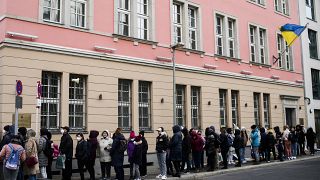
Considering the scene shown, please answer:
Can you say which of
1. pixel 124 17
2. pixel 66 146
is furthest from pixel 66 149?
pixel 124 17

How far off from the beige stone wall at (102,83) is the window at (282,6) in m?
8.91

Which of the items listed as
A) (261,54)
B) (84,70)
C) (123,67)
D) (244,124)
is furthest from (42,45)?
(261,54)

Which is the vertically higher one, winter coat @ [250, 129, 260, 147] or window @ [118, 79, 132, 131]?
window @ [118, 79, 132, 131]

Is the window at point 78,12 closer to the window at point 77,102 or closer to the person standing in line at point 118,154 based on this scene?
the window at point 77,102

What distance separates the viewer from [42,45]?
47.5 ft

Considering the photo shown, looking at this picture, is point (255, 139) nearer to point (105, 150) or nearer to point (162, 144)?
point (162, 144)

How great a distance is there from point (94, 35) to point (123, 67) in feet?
6.25

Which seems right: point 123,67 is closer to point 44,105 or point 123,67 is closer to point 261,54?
point 44,105

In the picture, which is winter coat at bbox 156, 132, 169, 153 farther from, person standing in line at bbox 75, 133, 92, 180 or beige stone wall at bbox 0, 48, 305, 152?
beige stone wall at bbox 0, 48, 305, 152

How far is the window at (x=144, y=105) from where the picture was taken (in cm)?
1813

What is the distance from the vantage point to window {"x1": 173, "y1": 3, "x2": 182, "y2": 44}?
66.9ft

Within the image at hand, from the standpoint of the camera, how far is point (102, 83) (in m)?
16.4

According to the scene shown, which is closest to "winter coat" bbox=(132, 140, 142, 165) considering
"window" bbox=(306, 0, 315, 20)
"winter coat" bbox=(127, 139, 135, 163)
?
"winter coat" bbox=(127, 139, 135, 163)

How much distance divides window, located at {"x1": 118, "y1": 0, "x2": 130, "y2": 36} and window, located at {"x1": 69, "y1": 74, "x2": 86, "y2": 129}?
319 centimetres
